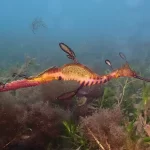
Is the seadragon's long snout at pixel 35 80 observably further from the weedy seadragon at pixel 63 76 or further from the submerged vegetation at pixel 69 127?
the submerged vegetation at pixel 69 127

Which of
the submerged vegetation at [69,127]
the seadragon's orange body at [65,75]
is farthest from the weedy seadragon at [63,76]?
the submerged vegetation at [69,127]

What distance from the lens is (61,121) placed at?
129 inches

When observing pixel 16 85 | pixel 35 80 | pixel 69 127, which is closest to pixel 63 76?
pixel 35 80

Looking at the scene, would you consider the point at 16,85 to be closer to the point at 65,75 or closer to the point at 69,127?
the point at 65,75

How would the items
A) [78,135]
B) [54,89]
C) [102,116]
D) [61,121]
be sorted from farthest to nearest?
[54,89]
[61,121]
[78,135]
[102,116]

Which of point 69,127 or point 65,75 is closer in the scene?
point 65,75

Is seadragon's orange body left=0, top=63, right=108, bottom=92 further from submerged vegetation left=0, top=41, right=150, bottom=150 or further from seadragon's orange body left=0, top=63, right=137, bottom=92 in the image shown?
submerged vegetation left=0, top=41, right=150, bottom=150

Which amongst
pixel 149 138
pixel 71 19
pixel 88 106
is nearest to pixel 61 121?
pixel 88 106

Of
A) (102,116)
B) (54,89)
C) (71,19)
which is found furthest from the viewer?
(71,19)

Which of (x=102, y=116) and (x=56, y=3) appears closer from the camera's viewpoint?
(x=102, y=116)

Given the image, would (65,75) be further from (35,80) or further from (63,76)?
(35,80)

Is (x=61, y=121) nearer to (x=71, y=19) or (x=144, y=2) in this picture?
(x=71, y=19)

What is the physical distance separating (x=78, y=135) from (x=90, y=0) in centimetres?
20054

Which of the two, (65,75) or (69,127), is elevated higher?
(65,75)
